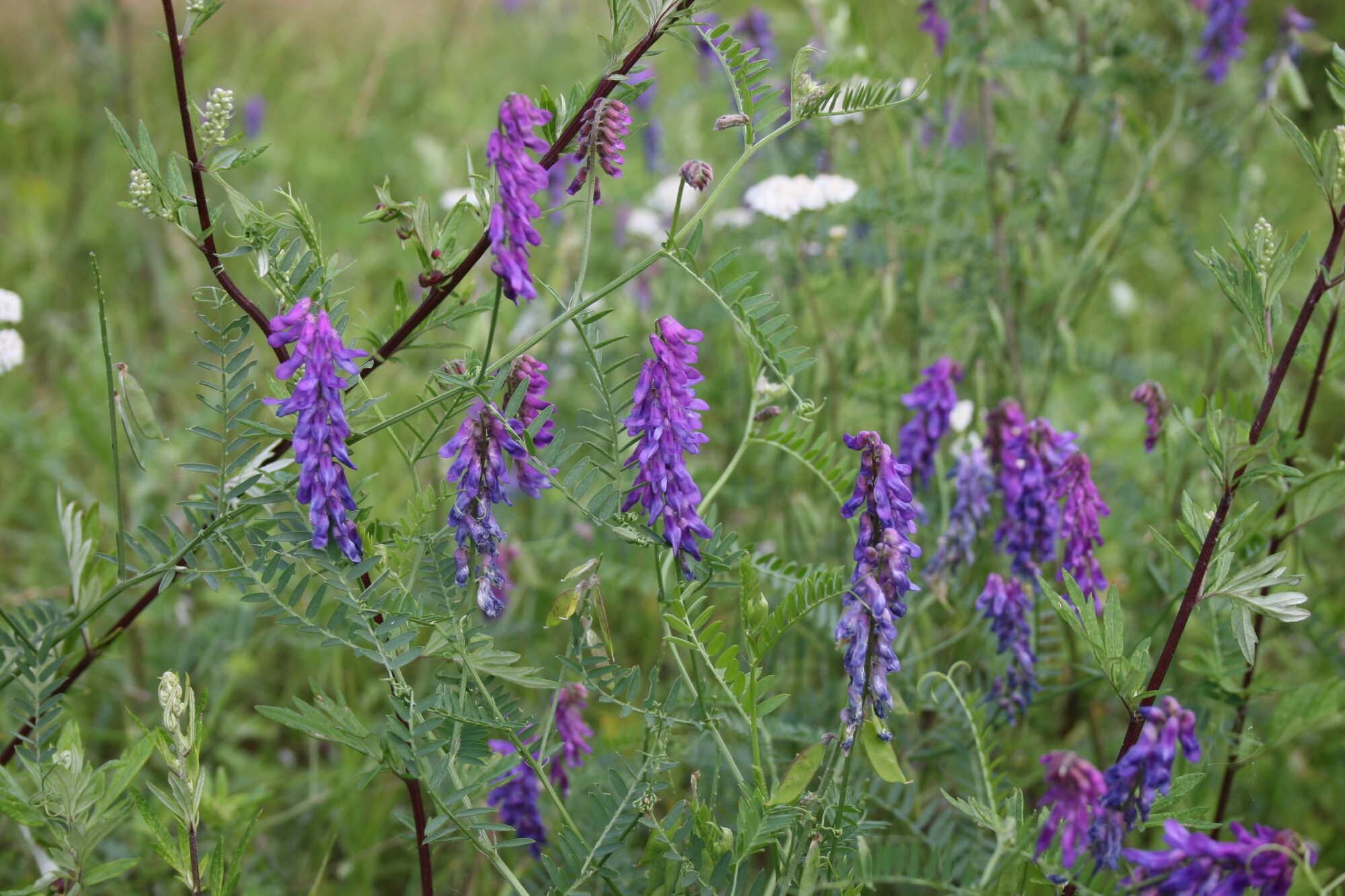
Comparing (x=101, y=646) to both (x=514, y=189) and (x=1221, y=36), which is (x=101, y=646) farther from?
(x=1221, y=36)

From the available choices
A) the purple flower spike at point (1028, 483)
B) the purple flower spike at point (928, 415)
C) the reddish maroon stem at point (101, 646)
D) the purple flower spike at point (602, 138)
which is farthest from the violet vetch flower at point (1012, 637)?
the reddish maroon stem at point (101, 646)

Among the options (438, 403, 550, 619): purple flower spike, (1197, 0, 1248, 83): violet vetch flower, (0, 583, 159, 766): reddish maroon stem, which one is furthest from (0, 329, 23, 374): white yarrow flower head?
(1197, 0, 1248, 83): violet vetch flower

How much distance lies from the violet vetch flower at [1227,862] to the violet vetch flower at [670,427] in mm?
606

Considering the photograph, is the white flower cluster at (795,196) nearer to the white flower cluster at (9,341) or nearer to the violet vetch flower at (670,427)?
the violet vetch flower at (670,427)

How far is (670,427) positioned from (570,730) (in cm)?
64

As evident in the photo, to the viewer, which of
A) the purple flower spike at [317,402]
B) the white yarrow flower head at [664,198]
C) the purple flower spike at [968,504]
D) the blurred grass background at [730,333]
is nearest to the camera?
the purple flower spike at [317,402]

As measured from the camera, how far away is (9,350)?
5.34ft

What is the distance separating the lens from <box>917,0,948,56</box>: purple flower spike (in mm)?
2568

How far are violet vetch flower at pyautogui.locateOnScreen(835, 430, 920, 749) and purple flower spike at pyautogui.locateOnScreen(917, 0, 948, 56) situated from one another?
1.67m

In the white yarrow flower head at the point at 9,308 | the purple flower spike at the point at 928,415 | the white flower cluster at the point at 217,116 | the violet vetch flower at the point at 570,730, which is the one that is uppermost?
the white flower cluster at the point at 217,116

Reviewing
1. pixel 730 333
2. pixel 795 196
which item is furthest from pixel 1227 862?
pixel 730 333

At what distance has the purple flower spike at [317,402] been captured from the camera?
116cm

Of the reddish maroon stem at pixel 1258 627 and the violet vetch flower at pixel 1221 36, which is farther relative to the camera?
the violet vetch flower at pixel 1221 36

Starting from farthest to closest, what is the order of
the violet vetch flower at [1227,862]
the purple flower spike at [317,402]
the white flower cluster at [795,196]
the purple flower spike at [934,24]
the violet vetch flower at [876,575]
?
the purple flower spike at [934,24]
the white flower cluster at [795,196]
the violet vetch flower at [876,575]
the purple flower spike at [317,402]
the violet vetch flower at [1227,862]
